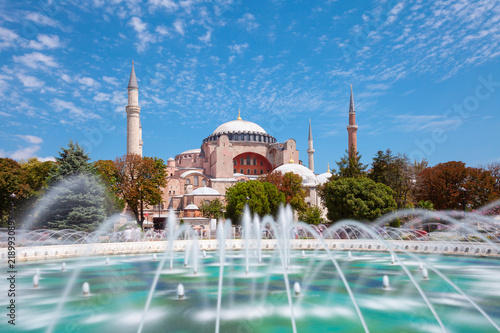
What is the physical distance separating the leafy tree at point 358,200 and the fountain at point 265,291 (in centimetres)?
561

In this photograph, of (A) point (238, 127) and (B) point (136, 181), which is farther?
(A) point (238, 127)

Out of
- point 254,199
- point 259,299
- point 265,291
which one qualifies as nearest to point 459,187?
point 254,199

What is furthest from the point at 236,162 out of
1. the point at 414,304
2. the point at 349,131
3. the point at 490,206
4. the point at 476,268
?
the point at 414,304

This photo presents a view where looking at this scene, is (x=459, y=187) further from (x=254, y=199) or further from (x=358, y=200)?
(x=254, y=199)

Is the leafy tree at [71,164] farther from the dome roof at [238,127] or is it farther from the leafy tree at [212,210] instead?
the dome roof at [238,127]

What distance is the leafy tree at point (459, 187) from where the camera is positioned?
2661 cm

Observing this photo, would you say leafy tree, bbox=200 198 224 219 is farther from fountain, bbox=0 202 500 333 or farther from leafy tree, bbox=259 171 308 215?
fountain, bbox=0 202 500 333

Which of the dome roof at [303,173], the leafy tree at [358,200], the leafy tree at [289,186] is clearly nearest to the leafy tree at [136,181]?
the leafy tree at [289,186]

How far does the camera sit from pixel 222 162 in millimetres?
49594

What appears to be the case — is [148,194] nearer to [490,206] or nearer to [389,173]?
[389,173]

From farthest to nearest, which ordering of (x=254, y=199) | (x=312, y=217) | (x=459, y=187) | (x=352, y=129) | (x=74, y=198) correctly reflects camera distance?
(x=352, y=129)
(x=312, y=217)
(x=254, y=199)
(x=459, y=187)
(x=74, y=198)

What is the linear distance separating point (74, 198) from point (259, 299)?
16346mm

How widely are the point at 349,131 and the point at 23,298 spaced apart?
37.8 meters

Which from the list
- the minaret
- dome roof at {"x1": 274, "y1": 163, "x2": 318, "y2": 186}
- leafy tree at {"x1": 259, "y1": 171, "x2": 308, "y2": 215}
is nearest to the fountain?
leafy tree at {"x1": 259, "y1": 171, "x2": 308, "y2": 215}
